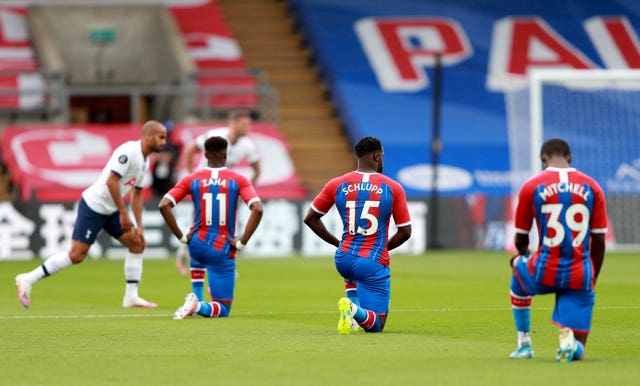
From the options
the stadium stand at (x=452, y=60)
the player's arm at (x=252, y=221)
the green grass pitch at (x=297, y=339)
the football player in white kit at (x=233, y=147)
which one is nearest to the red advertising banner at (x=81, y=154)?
the stadium stand at (x=452, y=60)

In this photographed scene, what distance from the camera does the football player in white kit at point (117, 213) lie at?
15.4 m

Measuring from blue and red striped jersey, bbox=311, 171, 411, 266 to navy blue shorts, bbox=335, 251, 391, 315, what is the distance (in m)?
0.06

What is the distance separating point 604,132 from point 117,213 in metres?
17.3

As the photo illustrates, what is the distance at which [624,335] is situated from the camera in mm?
12203

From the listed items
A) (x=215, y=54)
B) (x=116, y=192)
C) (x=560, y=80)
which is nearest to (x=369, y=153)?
(x=116, y=192)

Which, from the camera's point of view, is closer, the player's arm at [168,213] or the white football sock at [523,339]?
the white football sock at [523,339]

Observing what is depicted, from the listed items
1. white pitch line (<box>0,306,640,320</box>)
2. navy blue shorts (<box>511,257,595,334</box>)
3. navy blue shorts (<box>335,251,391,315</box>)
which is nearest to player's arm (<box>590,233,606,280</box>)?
navy blue shorts (<box>511,257,595,334</box>)

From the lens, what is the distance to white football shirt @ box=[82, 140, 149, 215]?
15.5 m

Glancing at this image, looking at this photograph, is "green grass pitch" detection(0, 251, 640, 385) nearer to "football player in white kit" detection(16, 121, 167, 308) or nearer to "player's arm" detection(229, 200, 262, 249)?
"football player in white kit" detection(16, 121, 167, 308)

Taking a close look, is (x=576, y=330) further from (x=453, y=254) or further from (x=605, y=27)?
(x=605, y=27)

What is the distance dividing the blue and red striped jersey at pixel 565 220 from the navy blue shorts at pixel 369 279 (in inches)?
97.4

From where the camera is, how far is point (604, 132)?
102 ft

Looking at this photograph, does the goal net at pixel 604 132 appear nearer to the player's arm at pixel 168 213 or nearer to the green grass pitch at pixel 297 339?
the green grass pitch at pixel 297 339

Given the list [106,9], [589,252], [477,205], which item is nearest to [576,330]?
[589,252]
